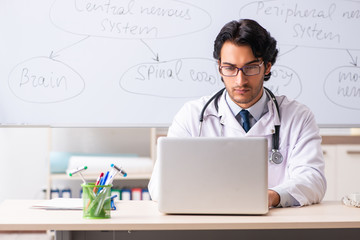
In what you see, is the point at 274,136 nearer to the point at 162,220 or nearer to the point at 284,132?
the point at 284,132

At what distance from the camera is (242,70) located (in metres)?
1.89

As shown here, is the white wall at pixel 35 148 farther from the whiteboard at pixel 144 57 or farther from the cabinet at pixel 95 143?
the whiteboard at pixel 144 57

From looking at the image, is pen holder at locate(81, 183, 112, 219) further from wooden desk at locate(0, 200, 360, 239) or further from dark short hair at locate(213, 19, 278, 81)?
dark short hair at locate(213, 19, 278, 81)

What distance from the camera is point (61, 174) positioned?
11.3 ft

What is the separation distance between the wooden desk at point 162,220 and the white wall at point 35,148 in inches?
87.1

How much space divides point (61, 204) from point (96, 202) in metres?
0.23

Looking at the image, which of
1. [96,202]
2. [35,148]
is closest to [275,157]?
[96,202]

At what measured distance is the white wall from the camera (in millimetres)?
3766

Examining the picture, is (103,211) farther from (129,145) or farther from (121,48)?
(129,145)

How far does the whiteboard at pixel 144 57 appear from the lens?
2.38 meters

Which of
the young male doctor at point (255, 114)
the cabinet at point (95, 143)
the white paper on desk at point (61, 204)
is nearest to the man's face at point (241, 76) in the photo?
the young male doctor at point (255, 114)

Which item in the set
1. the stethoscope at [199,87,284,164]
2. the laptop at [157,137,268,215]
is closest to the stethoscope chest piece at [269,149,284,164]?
the stethoscope at [199,87,284,164]

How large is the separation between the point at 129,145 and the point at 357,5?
1.80m

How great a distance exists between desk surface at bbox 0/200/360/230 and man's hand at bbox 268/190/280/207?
3 centimetres
